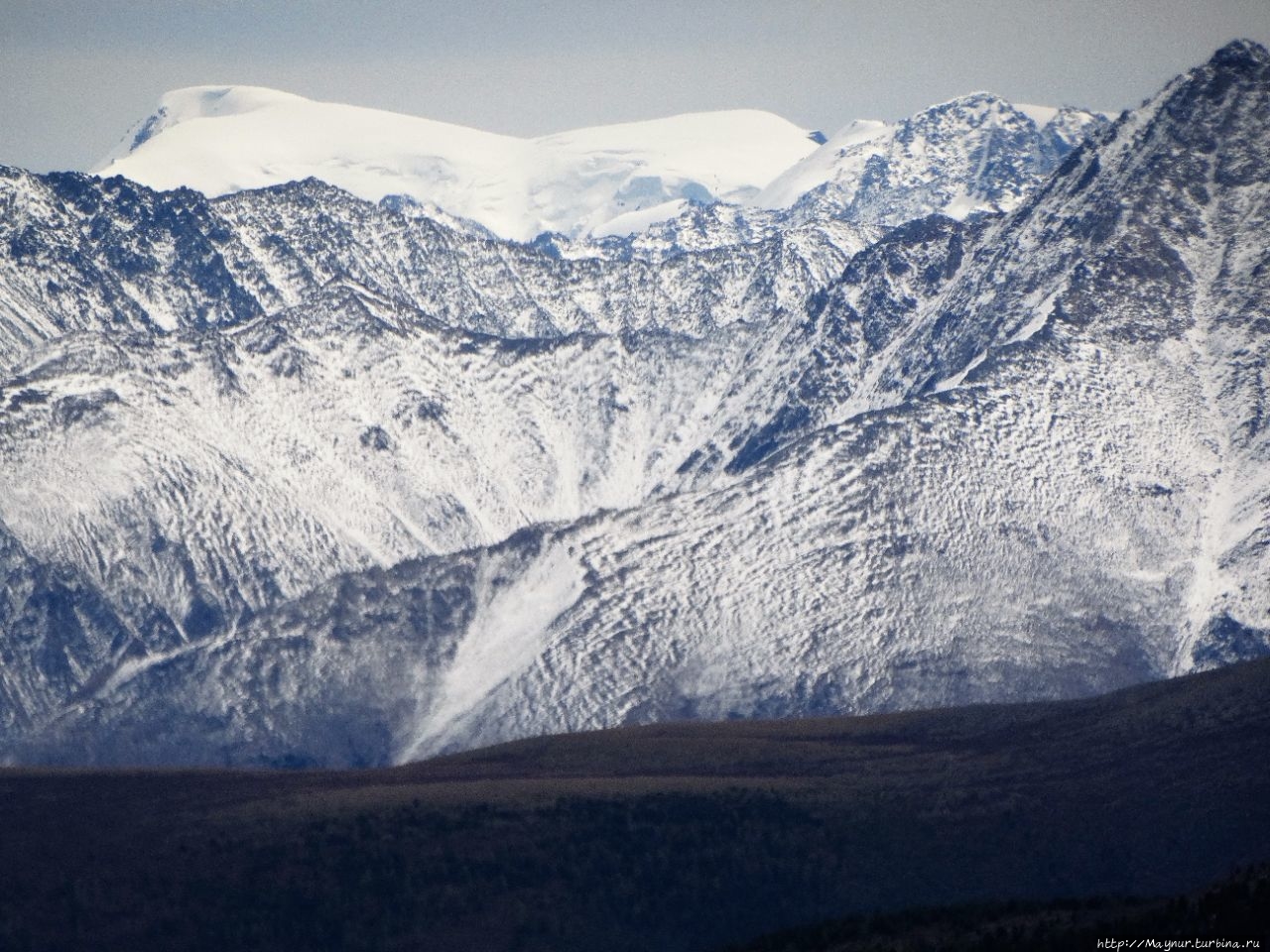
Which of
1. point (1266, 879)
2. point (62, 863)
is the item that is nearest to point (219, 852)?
point (62, 863)

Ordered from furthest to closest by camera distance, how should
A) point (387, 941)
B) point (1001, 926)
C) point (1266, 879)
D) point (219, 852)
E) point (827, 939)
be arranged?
point (219, 852)
point (387, 941)
point (827, 939)
point (1001, 926)
point (1266, 879)

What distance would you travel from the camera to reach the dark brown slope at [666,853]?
17888 centimetres

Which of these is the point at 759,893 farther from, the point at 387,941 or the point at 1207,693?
the point at 1207,693

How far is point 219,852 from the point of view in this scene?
191 meters

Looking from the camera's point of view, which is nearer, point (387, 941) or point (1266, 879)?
point (1266, 879)

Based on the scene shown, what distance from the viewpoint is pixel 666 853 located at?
18762 cm

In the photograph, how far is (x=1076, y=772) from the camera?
633 feet

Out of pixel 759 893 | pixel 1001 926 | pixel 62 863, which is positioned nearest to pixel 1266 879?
pixel 1001 926

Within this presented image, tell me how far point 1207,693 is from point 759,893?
3581cm

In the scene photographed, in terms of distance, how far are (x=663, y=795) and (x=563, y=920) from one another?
1799 centimetres

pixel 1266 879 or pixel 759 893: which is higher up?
pixel 1266 879

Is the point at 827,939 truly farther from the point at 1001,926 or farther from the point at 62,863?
the point at 62,863

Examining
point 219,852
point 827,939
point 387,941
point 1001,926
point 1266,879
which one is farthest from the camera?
point 219,852

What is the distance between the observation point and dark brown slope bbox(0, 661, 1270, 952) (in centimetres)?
17888
